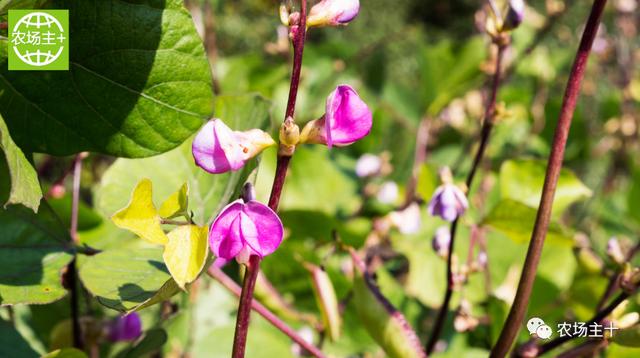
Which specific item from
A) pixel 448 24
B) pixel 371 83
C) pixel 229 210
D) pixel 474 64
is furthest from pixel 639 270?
pixel 448 24

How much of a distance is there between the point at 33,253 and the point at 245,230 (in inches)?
10.7

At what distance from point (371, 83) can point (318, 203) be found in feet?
1.28

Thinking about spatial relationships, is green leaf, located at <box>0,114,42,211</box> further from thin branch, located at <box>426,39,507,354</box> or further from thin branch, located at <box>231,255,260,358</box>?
thin branch, located at <box>426,39,507,354</box>

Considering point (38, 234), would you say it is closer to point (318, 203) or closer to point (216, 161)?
point (216, 161)

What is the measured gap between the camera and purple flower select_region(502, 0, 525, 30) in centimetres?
63

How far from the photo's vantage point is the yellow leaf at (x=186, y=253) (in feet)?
1.39

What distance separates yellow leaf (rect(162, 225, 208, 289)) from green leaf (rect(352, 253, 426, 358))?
19 centimetres

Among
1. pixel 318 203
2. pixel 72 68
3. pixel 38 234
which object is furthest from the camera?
pixel 318 203

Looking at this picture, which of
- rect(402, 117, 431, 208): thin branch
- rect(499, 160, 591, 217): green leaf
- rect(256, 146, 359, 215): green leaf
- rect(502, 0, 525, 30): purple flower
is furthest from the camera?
rect(402, 117, 431, 208): thin branch

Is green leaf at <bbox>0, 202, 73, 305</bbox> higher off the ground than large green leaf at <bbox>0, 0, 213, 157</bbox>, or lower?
lower

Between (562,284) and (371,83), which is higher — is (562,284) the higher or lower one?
the lower one

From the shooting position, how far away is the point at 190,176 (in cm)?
65

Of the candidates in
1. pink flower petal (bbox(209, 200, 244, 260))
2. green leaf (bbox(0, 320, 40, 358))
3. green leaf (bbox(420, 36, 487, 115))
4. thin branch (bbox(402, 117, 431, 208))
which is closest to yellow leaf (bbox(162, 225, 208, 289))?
pink flower petal (bbox(209, 200, 244, 260))

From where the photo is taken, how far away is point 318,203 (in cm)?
111
